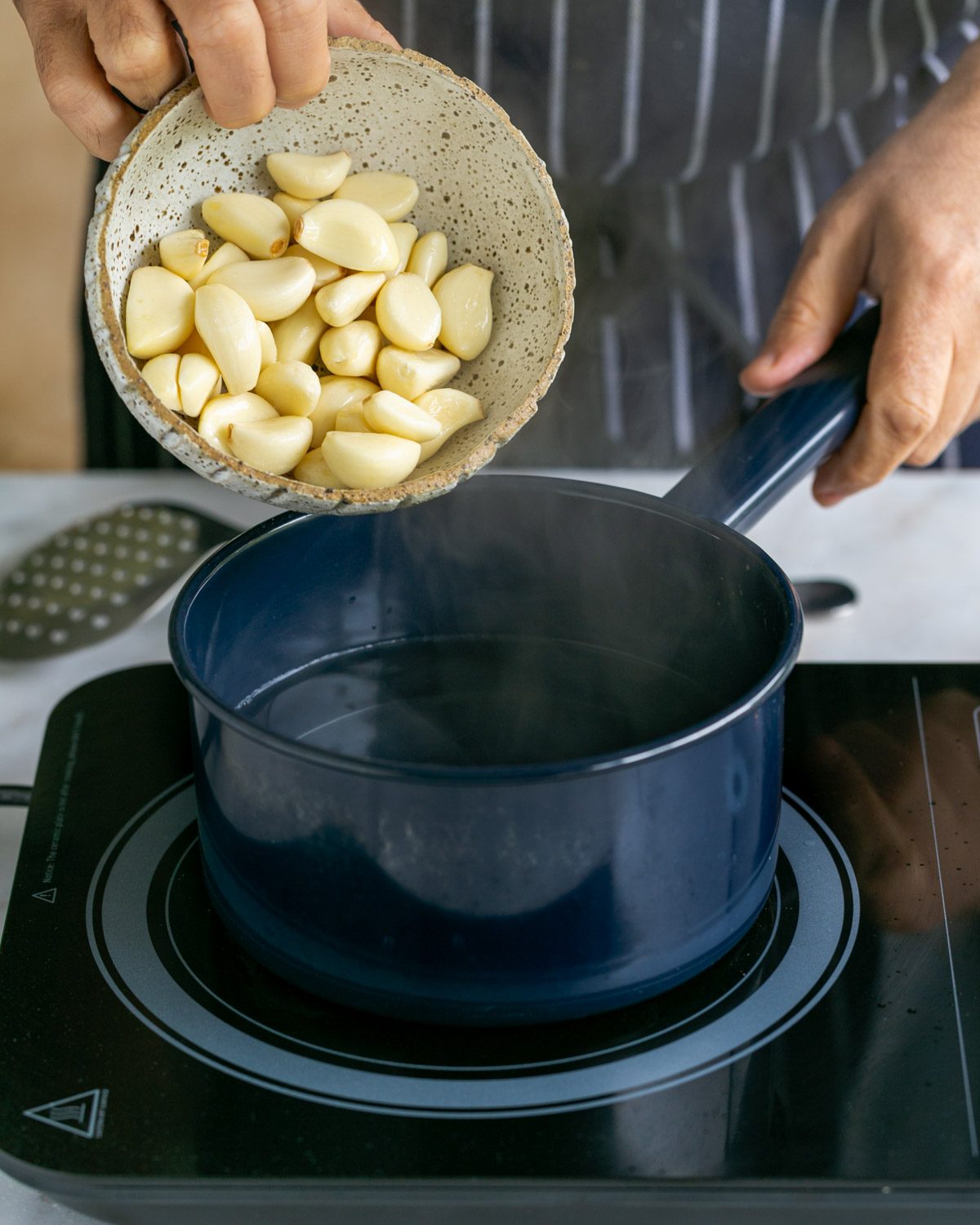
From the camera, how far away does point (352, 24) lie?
62cm

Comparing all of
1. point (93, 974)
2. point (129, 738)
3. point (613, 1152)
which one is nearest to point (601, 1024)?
point (613, 1152)

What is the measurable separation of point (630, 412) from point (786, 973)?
75 centimetres

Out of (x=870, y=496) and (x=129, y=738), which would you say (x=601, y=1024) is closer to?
(x=129, y=738)

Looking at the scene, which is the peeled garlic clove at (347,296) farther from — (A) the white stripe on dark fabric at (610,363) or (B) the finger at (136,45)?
(A) the white stripe on dark fabric at (610,363)

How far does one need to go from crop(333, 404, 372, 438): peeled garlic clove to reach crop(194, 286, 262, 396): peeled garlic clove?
0.05 m

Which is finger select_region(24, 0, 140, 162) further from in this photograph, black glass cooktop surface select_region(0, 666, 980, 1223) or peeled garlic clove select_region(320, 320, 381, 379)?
black glass cooktop surface select_region(0, 666, 980, 1223)

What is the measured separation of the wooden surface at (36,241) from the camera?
9.86ft

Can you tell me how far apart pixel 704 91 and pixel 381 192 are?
0.50 metres

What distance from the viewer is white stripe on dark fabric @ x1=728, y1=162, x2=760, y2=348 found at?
108cm

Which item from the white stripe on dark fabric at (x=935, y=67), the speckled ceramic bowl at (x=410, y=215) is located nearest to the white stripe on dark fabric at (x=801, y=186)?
the white stripe on dark fabric at (x=935, y=67)

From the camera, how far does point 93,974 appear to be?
51 cm

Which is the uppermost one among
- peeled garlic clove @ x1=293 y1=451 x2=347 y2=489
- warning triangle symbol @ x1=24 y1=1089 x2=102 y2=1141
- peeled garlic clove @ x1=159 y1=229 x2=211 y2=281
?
peeled garlic clove @ x1=159 y1=229 x2=211 y2=281

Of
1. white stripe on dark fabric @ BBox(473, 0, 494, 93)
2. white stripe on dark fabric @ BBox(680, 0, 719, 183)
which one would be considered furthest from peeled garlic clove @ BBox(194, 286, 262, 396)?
white stripe on dark fabric @ BBox(680, 0, 719, 183)

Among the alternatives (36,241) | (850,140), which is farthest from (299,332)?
(36,241)
